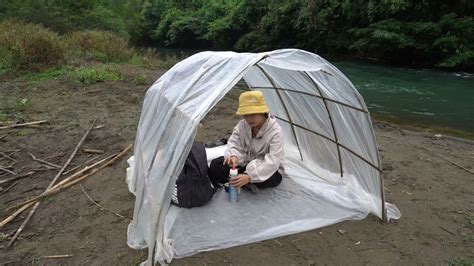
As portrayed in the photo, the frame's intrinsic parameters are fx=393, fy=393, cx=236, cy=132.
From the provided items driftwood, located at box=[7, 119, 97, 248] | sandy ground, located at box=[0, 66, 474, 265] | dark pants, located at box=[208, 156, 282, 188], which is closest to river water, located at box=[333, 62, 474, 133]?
sandy ground, located at box=[0, 66, 474, 265]

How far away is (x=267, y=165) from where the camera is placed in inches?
160

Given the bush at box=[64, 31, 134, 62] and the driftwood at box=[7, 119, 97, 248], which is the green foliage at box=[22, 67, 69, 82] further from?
the driftwood at box=[7, 119, 97, 248]

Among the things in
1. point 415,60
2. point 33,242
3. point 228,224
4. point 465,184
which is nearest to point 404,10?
point 415,60

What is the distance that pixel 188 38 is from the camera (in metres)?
35.1

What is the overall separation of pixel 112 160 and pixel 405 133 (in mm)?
5449

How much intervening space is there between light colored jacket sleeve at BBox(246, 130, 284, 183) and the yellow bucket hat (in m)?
0.42

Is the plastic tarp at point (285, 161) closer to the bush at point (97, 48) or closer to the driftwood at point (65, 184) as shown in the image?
the driftwood at point (65, 184)

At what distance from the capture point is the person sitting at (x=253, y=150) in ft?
12.9

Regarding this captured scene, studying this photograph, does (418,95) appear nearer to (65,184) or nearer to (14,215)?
(65,184)

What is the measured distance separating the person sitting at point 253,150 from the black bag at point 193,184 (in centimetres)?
29

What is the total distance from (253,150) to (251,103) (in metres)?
0.67

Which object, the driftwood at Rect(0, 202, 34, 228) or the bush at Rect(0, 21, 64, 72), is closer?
the driftwood at Rect(0, 202, 34, 228)

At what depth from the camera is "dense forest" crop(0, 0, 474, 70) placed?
51.4 ft

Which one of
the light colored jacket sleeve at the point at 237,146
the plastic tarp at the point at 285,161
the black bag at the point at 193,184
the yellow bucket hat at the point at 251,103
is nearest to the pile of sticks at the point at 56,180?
the plastic tarp at the point at 285,161
